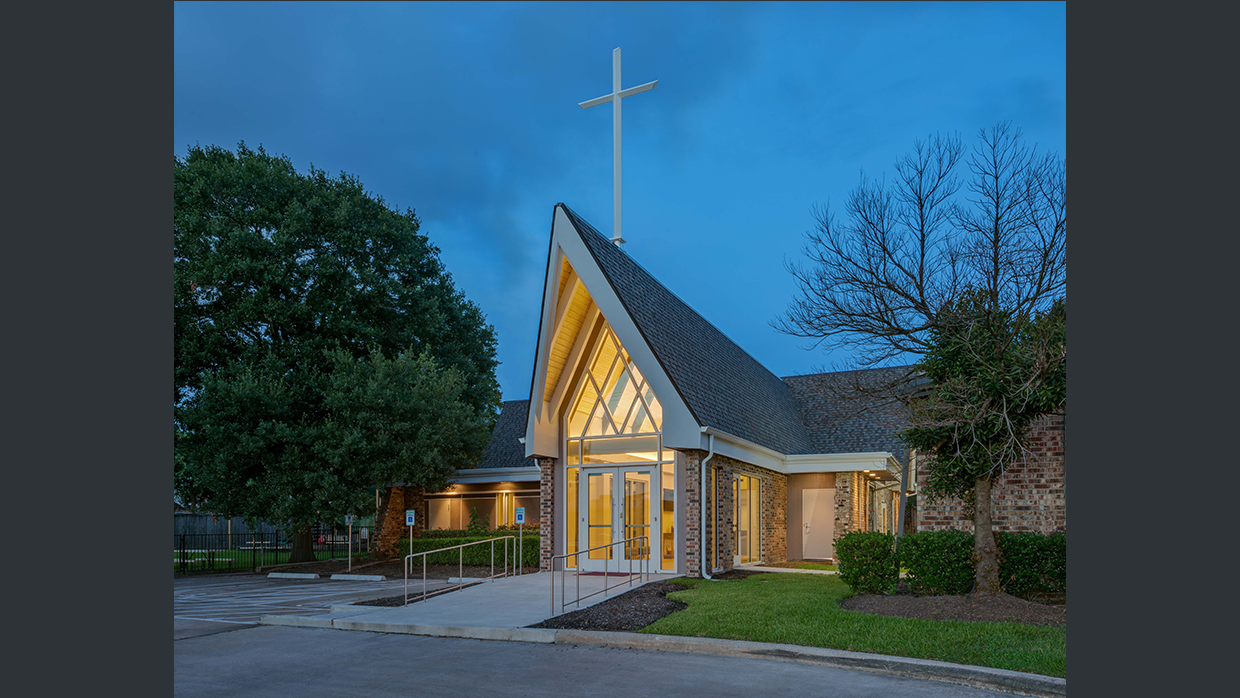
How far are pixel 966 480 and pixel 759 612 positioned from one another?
454 cm

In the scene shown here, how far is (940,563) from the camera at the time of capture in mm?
13070

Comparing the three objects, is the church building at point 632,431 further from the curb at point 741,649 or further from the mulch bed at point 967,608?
the curb at point 741,649

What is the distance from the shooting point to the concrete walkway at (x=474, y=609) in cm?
1223

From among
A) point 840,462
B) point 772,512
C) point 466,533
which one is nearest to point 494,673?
point 772,512

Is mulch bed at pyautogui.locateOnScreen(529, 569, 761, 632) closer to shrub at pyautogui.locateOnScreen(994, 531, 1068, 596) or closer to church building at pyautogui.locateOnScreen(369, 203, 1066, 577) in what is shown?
church building at pyautogui.locateOnScreen(369, 203, 1066, 577)

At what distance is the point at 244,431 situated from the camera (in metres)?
23.0

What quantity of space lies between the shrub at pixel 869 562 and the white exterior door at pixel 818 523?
1124 centimetres

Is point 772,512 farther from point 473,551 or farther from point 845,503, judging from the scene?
point 473,551

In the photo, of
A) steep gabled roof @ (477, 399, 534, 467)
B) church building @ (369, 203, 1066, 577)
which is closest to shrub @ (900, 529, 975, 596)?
church building @ (369, 203, 1066, 577)

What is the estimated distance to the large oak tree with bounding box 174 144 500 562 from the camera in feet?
76.2

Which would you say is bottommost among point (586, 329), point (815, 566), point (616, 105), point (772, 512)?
point (815, 566)

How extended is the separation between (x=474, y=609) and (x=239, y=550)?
2899 centimetres

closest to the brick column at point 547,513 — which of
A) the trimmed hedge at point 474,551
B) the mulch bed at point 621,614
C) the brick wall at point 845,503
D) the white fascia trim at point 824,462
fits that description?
the trimmed hedge at point 474,551

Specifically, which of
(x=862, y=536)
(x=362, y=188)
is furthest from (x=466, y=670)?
(x=362, y=188)
